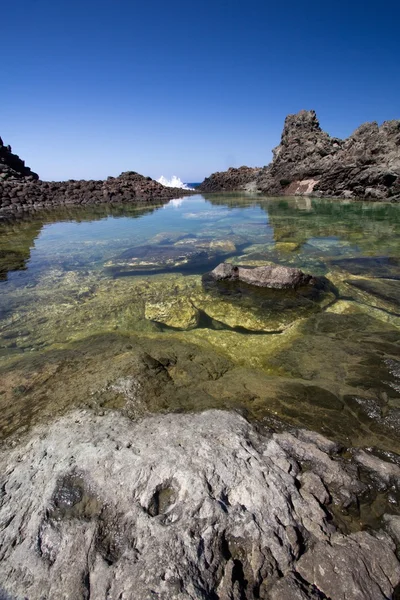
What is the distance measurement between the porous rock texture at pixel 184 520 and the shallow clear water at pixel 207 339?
69 centimetres

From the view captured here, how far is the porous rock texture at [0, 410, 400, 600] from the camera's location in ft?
6.86

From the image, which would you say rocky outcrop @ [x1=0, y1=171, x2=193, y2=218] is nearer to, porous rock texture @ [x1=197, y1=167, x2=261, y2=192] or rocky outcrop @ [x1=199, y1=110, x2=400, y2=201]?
porous rock texture @ [x1=197, y1=167, x2=261, y2=192]

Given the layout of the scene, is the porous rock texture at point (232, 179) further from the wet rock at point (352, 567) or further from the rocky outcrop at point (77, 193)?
the wet rock at point (352, 567)

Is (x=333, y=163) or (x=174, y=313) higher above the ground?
(x=333, y=163)

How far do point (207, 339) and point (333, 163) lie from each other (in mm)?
44933

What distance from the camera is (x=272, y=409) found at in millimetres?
3938

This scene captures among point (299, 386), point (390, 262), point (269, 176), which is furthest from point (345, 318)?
point (269, 176)

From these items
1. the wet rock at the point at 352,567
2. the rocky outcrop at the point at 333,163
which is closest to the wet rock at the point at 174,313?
the wet rock at the point at 352,567

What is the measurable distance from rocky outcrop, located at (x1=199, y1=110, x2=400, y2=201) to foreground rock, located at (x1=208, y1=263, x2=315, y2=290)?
96.1 ft

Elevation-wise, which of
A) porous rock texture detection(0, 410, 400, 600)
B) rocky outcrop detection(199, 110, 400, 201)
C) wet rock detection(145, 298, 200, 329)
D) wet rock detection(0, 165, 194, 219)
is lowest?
wet rock detection(145, 298, 200, 329)

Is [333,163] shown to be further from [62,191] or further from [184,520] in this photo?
[184,520]

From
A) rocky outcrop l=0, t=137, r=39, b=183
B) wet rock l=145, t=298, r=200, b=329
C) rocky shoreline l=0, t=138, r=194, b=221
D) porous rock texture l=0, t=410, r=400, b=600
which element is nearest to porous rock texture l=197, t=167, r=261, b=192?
rocky shoreline l=0, t=138, r=194, b=221

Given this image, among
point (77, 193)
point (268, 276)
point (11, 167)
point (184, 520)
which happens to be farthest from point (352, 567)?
point (11, 167)

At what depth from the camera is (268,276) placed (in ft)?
29.1
